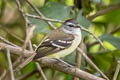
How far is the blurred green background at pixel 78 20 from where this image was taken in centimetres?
368

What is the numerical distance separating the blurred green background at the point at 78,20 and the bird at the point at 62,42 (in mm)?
100

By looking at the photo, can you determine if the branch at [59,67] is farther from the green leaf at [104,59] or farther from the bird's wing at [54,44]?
the green leaf at [104,59]

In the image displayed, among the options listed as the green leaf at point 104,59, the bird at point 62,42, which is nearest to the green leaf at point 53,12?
the bird at point 62,42

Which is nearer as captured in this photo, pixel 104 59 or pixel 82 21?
pixel 82 21

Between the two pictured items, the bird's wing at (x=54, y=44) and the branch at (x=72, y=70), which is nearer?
the branch at (x=72, y=70)

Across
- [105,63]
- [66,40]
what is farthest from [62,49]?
[105,63]

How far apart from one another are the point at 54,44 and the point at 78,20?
41 cm

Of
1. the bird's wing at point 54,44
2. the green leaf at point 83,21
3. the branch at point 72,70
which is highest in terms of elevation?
the green leaf at point 83,21

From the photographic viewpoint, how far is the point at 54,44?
3.42 meters

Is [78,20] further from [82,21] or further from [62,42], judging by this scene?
[62,42]

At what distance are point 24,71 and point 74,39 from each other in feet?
3.75

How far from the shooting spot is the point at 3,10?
15.8 feet

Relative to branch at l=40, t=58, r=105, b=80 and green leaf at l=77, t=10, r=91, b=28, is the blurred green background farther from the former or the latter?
branch at l=40, t=58, r=105, b=80

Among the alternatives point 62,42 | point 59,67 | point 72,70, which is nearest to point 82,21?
point 62,42
